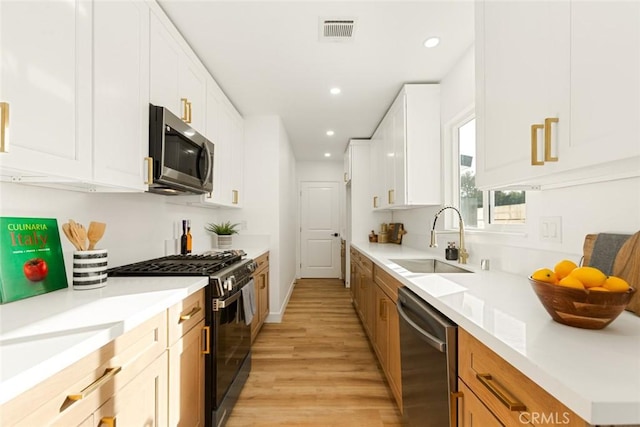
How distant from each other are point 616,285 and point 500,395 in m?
0.40

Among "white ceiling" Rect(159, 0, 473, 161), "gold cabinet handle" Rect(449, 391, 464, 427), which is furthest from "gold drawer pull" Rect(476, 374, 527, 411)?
"white ceiling" Rect(159, 0, 473, 161)

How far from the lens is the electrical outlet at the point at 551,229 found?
1438mm

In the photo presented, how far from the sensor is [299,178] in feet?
21.3

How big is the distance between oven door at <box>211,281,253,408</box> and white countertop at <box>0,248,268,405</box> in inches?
15.4

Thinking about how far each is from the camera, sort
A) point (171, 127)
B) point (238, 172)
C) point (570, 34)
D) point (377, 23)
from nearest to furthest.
Result: point (570, 34), point (171, 127), point (377, 23), point (238, 172)

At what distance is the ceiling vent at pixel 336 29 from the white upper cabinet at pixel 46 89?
1.27 meters

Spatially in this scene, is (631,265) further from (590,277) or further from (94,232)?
(94,232)

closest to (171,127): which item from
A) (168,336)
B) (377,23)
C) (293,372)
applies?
(168,336)

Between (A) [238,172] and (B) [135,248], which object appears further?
(A) [238,172]

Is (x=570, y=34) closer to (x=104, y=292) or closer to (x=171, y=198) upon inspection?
(x=104, y=292)

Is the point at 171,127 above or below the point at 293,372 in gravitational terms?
above

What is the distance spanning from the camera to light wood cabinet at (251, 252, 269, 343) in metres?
2.94

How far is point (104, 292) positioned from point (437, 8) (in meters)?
2.28

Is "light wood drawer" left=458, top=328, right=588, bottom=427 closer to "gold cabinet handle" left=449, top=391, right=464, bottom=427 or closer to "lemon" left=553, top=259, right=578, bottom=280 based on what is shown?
"gold cabinet handle" left=449, top=391, right=464, bottom=427
